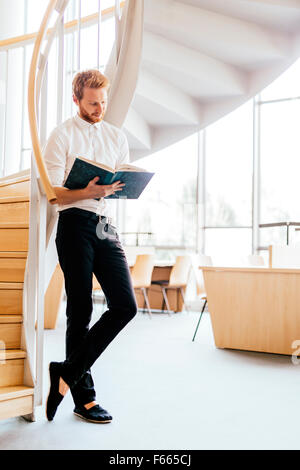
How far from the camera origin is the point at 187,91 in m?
5.45

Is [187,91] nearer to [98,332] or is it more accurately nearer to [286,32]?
[286,32]

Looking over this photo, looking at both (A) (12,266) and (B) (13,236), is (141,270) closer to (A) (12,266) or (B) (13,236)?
(B) (13,236)

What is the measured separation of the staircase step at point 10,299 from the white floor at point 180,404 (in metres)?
0.51

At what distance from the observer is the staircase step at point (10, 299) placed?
246cm

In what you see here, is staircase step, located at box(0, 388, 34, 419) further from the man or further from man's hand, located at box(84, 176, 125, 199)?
man's hand, located at box(84, 176, 125, 199)

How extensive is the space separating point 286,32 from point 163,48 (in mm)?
1189

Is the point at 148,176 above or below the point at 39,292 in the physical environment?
above

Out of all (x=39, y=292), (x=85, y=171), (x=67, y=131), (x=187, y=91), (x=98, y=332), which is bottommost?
(x=98, y=332)

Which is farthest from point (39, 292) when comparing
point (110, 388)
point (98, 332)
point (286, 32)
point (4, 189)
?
point (286, 32)

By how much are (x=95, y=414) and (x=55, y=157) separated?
118 cm

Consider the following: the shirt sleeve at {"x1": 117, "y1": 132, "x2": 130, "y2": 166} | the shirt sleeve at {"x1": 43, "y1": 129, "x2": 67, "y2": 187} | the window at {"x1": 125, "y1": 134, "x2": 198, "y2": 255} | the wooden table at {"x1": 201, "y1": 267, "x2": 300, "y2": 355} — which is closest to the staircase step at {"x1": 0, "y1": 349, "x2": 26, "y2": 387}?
the shirt sleeve at {"x1": 43, "y1": 129, "x2": 67, "y2": 187}

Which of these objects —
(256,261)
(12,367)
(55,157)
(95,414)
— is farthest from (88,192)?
(256,261)

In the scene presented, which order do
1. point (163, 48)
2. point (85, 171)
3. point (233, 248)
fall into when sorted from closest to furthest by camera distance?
point (85, 171), point (163, 48), point (233, 248)

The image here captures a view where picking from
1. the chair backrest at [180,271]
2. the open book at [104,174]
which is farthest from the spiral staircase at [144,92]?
the chair backrest at [180,271]
